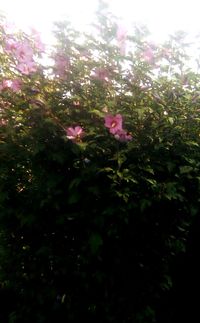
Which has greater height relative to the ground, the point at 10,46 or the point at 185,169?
the point at 10,46

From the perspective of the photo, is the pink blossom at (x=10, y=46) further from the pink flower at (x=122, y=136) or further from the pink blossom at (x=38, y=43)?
the pink flower at (x=122, y=136)

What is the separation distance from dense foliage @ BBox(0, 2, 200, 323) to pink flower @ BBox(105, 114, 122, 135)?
1 cm

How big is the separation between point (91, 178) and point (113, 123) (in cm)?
42

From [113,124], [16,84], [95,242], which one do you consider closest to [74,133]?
[113,124]

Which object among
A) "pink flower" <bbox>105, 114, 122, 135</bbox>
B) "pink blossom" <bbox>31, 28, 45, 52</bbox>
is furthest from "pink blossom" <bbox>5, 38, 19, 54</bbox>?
"pink flower" <bbox>105, 114, 122, 135</bbox>

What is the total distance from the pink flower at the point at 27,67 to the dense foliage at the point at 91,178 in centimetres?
1

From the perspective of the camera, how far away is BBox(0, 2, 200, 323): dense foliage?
2434mm

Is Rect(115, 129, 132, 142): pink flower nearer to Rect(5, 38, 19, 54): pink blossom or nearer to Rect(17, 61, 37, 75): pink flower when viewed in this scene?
Rect(17, 61, 37, 75): pink flower

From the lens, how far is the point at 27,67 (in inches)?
102

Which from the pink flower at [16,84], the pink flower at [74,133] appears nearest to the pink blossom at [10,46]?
the pink flower at [16,84]

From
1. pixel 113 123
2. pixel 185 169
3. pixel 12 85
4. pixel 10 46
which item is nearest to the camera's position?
pixel 113 123

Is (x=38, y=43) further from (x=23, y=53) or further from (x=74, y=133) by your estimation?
(x=74, y=133)

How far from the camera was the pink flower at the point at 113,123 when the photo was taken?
231 cm

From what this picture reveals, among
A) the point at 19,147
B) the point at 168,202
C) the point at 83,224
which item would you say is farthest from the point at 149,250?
the point at 19,147
